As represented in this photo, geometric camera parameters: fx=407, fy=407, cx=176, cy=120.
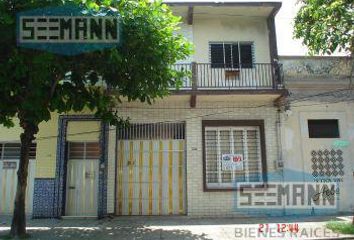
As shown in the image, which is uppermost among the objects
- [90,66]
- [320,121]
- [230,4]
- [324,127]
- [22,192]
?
[230,4]

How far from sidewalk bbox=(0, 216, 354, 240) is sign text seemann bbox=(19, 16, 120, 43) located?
4672mm

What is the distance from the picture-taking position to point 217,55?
14578mm

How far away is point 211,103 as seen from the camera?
14031mm

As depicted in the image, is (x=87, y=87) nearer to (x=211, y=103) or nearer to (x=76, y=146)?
(x=76, y=146)

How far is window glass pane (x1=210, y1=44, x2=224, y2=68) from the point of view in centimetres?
1444

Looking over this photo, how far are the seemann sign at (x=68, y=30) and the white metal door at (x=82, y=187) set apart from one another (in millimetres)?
5627

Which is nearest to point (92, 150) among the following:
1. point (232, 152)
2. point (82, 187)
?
point (82, 187)

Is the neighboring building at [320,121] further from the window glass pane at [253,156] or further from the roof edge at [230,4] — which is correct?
the roof edge at [230,4]

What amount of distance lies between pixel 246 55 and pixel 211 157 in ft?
12.9

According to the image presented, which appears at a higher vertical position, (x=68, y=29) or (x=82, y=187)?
(x=68, y=29)

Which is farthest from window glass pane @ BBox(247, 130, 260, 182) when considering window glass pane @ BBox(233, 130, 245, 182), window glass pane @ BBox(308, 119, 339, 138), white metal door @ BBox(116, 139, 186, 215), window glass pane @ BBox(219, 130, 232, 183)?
white metal door @ BBox(116, 139, 186, 215)

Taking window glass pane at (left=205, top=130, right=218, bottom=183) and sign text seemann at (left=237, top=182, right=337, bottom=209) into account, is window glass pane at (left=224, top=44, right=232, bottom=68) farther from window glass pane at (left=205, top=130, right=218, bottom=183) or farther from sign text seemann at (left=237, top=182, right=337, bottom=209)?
sign text seemann at (left=237, top=182, right=337, bottom=209)

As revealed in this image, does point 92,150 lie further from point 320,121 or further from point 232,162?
point 320,121

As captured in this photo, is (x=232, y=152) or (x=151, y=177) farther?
(x=232, y=152)
